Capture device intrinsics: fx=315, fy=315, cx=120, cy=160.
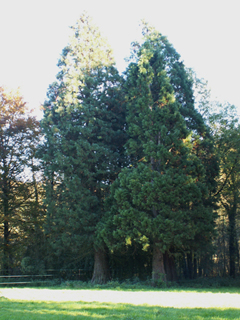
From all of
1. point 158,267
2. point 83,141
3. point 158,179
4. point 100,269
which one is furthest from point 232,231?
point 83,141

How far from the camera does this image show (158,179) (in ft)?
50.1

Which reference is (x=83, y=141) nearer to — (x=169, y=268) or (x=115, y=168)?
(x=115, y=168)

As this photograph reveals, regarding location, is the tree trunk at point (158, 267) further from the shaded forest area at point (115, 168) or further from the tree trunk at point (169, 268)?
the tree trunk at point (169, 268)

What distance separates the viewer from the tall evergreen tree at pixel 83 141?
57.3 ft

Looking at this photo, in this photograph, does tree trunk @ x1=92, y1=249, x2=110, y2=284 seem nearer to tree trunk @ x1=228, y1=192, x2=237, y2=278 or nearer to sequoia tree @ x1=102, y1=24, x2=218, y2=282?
sequoia tree @ x1=102, y1=24, x2=218, y2=282

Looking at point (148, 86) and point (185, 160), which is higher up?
point (148, 86)

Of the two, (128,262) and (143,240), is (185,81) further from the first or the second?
(128,262)

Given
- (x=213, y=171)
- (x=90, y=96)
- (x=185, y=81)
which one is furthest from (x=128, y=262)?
(x=185, y=81)

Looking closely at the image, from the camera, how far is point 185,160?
16062mm

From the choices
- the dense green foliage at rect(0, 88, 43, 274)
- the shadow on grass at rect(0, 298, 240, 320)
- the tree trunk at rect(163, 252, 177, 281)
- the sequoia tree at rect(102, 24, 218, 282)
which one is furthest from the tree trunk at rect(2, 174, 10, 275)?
the shadow on grass at rect(0, 298, 240, 320)

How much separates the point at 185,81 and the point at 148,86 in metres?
3.85

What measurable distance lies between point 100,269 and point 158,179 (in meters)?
6.76

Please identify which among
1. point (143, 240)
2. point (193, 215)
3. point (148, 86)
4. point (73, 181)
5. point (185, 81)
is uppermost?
point (185, 81)

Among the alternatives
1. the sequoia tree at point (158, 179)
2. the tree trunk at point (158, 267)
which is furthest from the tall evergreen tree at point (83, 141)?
the tree trunk at point (158, 267)
